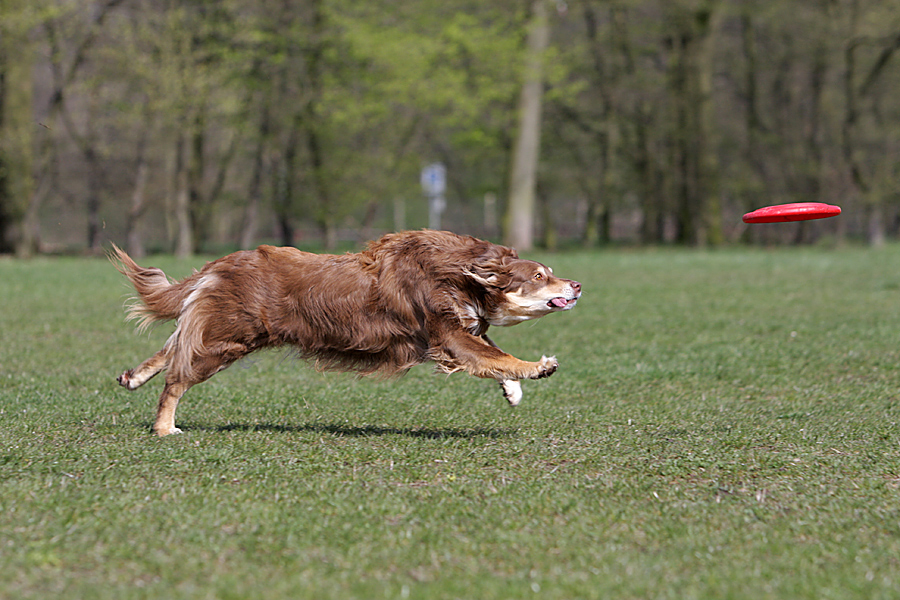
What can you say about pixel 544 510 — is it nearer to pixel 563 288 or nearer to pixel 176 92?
pixel 563 288

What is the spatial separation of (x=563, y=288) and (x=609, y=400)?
2065 millimetres

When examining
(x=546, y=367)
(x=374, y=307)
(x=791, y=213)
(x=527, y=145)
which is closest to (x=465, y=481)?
(x=546, y=367)

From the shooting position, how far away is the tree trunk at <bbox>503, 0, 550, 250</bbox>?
98.7ft

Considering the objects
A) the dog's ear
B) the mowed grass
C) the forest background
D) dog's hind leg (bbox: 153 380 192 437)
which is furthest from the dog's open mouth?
the forest background

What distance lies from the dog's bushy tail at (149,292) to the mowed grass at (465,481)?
2.33 feet

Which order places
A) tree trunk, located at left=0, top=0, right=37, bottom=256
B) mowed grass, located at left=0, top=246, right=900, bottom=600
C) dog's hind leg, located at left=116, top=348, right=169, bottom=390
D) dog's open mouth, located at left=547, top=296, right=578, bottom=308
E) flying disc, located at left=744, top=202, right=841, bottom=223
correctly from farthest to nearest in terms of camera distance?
tree trunk, located at left=0, top=0, right=37, bottom=256 → flying disc, located at left=744, top=202, right=841, bottom=223 → dog's hind leg, located at left=116, top=348, right=169, bottom=390 → dog's open mouth, located at left=547, top=296, right=578, bottom=308 → mowed grass, located at left=0, top=246, right=900, bottom=600

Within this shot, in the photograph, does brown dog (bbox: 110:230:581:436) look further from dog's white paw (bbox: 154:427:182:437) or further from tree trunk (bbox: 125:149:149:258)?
tree trunk (bbox: 125:149:149:258)

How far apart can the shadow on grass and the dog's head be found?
93 cm

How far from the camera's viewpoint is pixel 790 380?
340 inches

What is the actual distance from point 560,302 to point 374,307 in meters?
1.21

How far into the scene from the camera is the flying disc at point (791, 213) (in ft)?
21.8

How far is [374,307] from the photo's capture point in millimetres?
6062

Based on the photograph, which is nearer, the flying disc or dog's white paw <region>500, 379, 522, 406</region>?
dog's white paw <region>500, 379, 522, 406</region>

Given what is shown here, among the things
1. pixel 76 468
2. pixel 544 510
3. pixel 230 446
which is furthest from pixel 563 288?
pixel 76 468
